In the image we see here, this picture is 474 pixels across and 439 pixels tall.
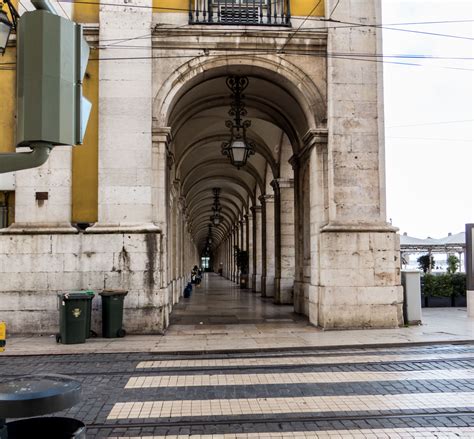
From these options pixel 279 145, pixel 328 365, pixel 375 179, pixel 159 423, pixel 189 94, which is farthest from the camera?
pixel 279 145

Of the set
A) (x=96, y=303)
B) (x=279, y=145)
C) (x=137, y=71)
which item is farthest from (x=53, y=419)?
(x=279, y=145)

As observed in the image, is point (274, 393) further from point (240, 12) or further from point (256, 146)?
point (256, 146)

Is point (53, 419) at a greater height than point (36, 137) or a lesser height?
lesser

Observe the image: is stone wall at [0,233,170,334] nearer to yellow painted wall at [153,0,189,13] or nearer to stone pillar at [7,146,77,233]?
stone pillar at [7,146,77,233]

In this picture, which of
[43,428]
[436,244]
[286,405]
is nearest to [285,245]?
[436,244]

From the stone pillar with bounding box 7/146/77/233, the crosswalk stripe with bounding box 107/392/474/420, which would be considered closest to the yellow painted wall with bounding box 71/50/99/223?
the stone pillar with bounding box 7/146/77/233

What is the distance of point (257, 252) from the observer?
96.1ft

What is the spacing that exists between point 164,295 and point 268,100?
23.6 feet

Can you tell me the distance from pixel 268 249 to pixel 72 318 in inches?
582

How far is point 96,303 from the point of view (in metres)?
12.6

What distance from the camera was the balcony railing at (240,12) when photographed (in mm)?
13875

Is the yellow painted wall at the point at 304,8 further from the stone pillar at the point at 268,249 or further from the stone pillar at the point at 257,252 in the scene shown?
the stone pillar at the point at 257,252

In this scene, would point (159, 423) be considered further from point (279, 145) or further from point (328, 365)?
point (279, 145)

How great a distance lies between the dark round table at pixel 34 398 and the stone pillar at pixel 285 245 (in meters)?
19.0
